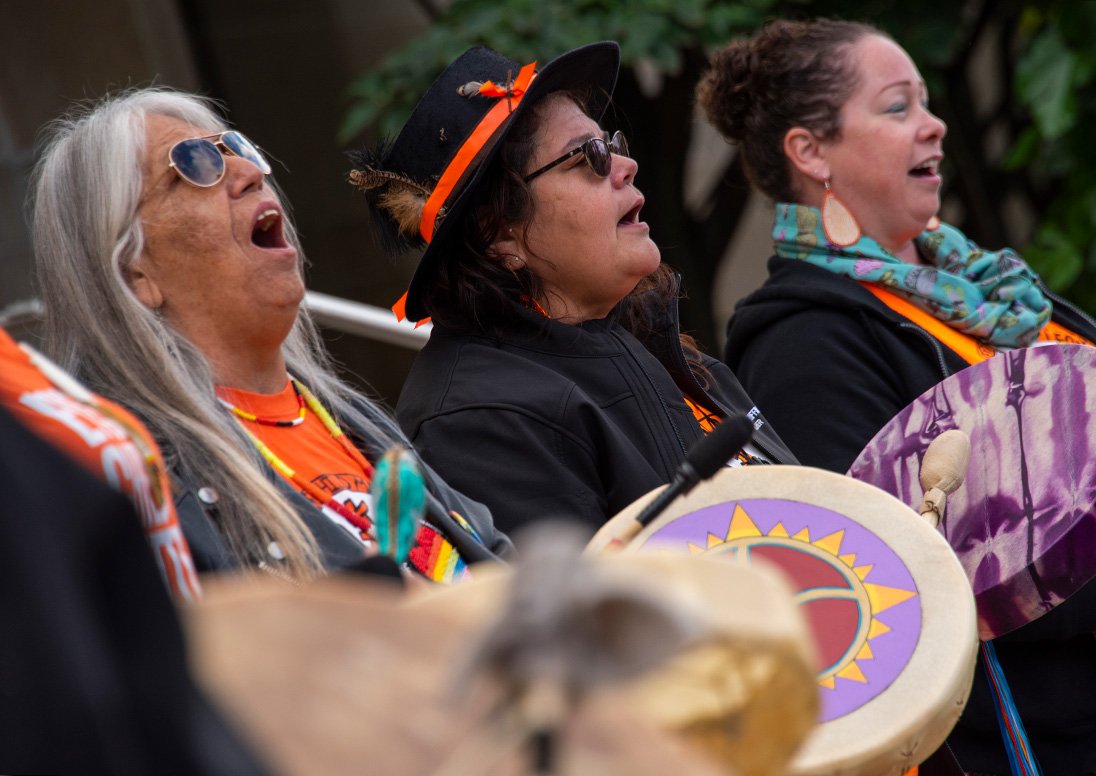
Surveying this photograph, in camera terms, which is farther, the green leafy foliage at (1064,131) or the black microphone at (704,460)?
the green leafy foliage at (1064,131)

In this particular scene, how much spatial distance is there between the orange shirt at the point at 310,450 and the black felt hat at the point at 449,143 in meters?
0.56

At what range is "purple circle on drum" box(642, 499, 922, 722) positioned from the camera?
1.76 m

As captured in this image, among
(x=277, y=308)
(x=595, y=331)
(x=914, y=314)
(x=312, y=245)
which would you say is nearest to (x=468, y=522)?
(x=277, y=308)

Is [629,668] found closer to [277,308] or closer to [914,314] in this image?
[277,308]

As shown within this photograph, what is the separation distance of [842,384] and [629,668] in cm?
241

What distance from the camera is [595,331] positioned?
2932mm

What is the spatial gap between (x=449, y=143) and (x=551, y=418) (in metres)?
0.68

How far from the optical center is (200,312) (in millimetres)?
2285

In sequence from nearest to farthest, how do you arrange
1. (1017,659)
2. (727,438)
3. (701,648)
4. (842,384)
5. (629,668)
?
1. (629,668)
2. (701,648)
3. (727,438)
4. (1017,659)
5. (842,384)

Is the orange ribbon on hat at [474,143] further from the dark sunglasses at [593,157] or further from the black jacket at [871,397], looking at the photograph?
the black jacket at [871,397]

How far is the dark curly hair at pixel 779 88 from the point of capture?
351cm

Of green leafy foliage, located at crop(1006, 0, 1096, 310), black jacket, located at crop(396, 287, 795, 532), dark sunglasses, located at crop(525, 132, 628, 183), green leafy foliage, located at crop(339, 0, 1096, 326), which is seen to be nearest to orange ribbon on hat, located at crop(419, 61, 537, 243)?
dark sunglasses, located at crop(525, 132, 628, 183)

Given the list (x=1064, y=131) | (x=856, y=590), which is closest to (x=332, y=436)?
(x=856, y=590)

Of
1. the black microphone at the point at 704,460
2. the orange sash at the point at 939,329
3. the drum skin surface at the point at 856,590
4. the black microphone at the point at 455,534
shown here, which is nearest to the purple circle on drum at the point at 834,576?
the drum skin surface at the point at 856,590
